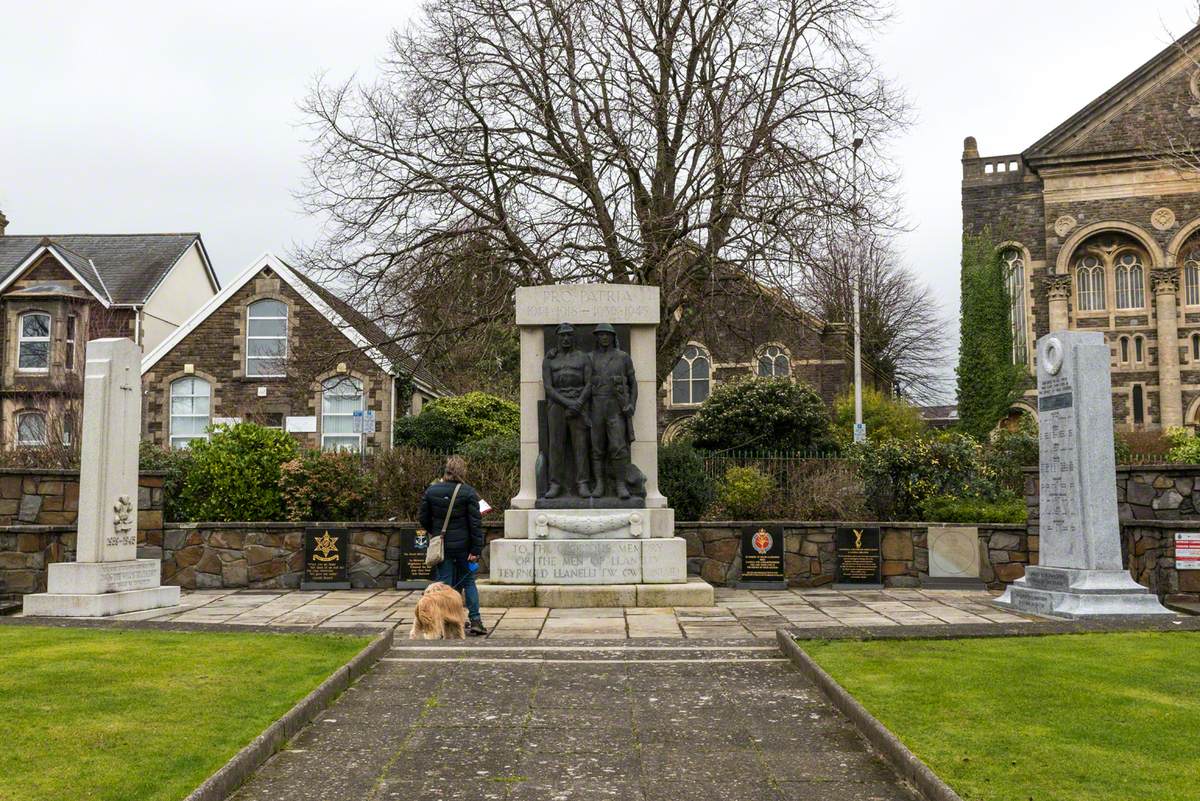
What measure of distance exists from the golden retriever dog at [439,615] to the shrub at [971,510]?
8839 mm

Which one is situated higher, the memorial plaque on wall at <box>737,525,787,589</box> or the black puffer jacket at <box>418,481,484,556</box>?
the black puffer jacket at <box>418,481,484,556</box>

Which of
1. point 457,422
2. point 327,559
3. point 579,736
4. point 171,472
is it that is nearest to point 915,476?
point 327,559

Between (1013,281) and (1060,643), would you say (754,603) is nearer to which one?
(1060,643)

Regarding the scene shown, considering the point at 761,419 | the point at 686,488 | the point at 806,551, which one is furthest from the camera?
the point at 761,419

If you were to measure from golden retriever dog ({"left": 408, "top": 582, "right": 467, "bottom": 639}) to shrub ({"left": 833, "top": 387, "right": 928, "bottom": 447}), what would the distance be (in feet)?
80.5

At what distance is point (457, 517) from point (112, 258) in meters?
32.7

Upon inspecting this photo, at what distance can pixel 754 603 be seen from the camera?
1256cm

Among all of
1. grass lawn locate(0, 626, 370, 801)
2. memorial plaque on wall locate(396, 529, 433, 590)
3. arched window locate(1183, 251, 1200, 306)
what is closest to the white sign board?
memorial plaque on wall locate(396, 529, 433, 590)

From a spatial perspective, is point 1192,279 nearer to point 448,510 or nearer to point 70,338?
point 448,510

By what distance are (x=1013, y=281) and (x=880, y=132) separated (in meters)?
28.7

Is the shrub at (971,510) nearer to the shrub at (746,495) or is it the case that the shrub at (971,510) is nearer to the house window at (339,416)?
the shrub at (746,495)

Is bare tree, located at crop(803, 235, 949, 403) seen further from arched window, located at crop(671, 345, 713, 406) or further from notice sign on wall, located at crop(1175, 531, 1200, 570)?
notice sign on wall, located at crop(1175, 531, 1200, 570)

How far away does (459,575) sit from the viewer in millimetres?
10203

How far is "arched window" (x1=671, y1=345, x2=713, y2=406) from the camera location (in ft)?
138
